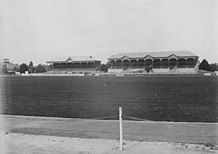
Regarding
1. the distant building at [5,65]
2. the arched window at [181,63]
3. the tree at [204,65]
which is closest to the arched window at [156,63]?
the arched window at [181,63]

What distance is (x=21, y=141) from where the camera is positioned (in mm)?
10109

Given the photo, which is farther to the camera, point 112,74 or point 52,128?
point 112,74

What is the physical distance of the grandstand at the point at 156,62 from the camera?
150 metres

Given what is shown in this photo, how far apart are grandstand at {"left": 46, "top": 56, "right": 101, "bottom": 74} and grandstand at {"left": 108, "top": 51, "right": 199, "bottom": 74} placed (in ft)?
42.5

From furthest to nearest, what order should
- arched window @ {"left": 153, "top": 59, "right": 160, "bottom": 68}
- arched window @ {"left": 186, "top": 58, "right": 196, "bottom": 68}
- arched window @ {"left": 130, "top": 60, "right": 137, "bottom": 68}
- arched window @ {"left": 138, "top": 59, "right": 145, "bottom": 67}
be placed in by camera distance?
arched window @ {"left": 130, "top": 60, "right": 137, "bottom": 68}
arched window @ {"left": 138, "top": 59, "right": 145, "bottom": 67}
arched window @ {"left": 153, "top": 59, "right": 160, "bottom": 68}
arched window @ {"left": 186, "top": 58, "right": 196, "bottom": 68}

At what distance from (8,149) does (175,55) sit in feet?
473

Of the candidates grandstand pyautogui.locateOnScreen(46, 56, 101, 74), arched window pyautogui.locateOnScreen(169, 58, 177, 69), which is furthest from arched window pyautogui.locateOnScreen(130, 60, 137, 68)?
grandstand pyautogui.locateOnScreen(46, 56, 101, 74)

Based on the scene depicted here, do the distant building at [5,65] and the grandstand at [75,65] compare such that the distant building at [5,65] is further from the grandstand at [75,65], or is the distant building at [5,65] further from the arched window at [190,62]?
the arched window at [190,62]

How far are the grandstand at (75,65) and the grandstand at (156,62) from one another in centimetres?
1294

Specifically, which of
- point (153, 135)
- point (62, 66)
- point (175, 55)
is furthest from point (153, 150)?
point (62, 66)

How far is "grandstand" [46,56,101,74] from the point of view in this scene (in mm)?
172837

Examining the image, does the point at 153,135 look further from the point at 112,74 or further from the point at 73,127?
the point at 112,74

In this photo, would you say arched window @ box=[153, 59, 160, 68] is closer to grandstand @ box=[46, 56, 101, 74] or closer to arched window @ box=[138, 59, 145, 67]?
arched window @ box=[138, 59, 145, 67]

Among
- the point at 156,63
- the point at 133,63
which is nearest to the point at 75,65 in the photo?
the point at 133,63
